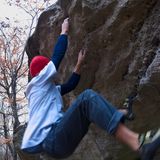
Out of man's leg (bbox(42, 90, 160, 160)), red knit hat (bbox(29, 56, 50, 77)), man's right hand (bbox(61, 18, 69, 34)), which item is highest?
man's right hand (bbox(61, 18, 69, 34))

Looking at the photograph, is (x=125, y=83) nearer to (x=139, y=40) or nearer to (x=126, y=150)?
(x=139, y=40)

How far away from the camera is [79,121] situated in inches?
167

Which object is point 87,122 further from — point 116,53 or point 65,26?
point 65,26

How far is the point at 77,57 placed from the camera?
6.80 m

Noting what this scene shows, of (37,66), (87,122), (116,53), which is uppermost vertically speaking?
(37,66)

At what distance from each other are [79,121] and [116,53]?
220 cm

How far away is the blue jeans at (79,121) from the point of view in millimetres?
3854

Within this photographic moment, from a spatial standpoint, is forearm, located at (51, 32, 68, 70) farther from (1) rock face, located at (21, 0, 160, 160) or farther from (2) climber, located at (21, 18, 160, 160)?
(1) rock face, located at (21, 0, 160, 160)

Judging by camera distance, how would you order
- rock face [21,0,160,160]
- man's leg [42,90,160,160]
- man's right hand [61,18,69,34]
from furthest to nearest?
man's right hand [61,18,69,34] → rock face [21,0,160,160] → man's leg [42,90,160,160]

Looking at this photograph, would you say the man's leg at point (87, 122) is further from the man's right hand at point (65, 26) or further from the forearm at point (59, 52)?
the man's right hand at point (65, 26)

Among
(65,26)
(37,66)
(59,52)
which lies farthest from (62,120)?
(65,26)

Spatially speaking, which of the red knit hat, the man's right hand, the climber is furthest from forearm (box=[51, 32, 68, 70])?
the man's right hand

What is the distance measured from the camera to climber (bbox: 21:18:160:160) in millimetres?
3811

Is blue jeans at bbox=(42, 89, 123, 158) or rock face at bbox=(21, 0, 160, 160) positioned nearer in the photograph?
blue jeans at bbox=(42, 89, 123, 158)
